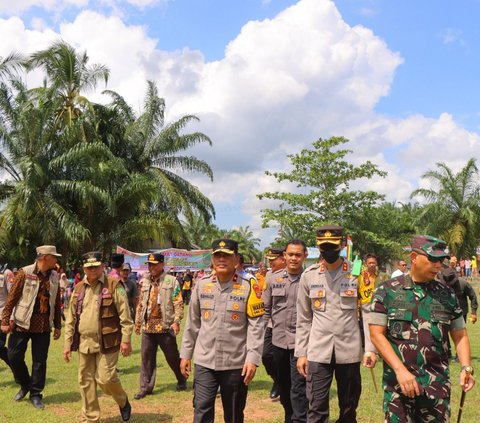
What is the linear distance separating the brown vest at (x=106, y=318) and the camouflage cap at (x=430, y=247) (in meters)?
3.41

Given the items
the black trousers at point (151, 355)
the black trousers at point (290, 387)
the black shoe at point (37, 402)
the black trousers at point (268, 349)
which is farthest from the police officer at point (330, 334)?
Answer: the black shoe at point (37, 402)

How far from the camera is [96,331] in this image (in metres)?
5.82

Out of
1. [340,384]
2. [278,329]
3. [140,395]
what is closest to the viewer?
[340,384]

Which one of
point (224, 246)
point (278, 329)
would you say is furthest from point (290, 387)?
point (224, 246)

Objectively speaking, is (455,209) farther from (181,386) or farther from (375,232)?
(181,386)

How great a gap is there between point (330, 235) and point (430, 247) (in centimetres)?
130

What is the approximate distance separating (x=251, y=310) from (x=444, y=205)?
27646 mm

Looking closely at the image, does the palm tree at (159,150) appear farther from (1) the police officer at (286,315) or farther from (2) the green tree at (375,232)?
(1) the police officer at (286,315)

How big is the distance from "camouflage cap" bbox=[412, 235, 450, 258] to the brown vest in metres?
3.41

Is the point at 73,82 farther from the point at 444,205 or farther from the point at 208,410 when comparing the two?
the point at 208,410

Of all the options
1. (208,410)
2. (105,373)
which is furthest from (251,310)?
(105,373)

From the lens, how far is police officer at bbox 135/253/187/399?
7.41 meters

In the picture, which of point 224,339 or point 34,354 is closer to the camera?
point 224,339

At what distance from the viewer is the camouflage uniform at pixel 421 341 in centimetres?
352
